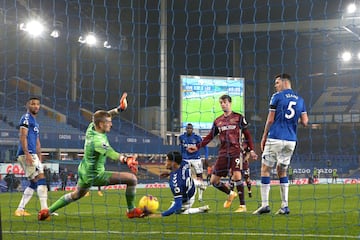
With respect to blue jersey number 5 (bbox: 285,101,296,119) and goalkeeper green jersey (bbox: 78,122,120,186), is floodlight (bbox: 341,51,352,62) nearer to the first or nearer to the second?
blue jersey number 5 (bbox: 285,101,296,119)

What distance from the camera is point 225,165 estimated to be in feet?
31.2

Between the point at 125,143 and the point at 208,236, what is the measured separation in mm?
18074

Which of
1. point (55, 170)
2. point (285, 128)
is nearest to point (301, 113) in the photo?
point (285, 128)

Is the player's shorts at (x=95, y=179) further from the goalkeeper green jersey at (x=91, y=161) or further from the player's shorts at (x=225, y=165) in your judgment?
the player's shorts at (x=225, y=165)

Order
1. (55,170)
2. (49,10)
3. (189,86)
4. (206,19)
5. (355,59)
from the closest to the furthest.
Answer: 1. (55,170)
2. (189,86)
3. (206,19)
4. (49,10)
5. (355,59)

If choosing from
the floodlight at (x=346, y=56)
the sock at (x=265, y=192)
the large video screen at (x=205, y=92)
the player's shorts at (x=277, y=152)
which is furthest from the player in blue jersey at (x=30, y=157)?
the floodlight at (x=346, y=56)

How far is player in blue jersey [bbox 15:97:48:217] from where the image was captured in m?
8.93

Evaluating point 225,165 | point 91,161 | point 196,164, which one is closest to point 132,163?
point 91,161

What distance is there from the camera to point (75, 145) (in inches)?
1035

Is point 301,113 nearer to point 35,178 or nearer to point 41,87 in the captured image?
point 35,178

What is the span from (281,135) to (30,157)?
3857mm

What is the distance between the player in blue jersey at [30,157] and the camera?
8.93 m

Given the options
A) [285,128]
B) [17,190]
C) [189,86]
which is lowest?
[17,190]

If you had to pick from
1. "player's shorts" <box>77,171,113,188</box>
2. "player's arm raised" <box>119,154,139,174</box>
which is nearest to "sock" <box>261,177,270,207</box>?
"player's shorts" <box>77,171,113,188</box>
